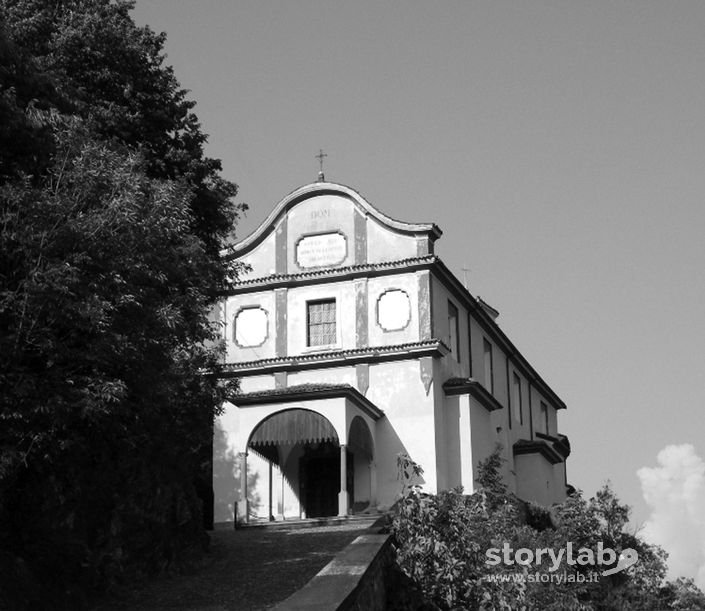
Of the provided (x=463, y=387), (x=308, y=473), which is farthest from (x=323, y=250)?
(x=308, y=473)

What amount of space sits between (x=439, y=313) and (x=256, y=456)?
6949 mm

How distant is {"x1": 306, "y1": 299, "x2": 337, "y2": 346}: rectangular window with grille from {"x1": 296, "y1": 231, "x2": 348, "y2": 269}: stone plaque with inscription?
4.01ft

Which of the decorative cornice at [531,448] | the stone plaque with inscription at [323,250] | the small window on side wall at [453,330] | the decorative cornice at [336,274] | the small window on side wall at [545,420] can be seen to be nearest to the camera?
the decorative cornice at [336,274]

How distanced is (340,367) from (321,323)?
1.68m

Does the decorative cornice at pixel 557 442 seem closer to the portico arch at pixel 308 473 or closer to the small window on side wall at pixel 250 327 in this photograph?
the portico arch at pixel 308 473

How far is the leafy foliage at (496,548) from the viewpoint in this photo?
17047mm

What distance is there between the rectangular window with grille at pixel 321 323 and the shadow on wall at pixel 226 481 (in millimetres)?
4107

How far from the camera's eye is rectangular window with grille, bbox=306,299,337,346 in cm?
3472

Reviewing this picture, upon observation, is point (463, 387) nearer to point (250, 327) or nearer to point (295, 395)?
point (295, 395)

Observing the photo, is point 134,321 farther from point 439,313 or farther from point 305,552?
point 439,313

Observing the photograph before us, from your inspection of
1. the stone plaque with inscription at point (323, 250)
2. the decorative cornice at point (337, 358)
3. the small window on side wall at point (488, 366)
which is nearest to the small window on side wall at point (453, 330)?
the decorative cornice at point (337, 358)

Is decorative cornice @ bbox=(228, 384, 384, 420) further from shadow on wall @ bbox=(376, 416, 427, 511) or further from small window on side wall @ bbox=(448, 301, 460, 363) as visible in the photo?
small window on side wall @ bbox=(448, 301, 460, 363)

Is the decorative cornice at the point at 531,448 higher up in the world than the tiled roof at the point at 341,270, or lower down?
lower down

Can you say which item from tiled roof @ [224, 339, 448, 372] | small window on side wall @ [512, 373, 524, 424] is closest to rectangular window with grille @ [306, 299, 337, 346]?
tiled roof @ [224, 339, 448, 372]
